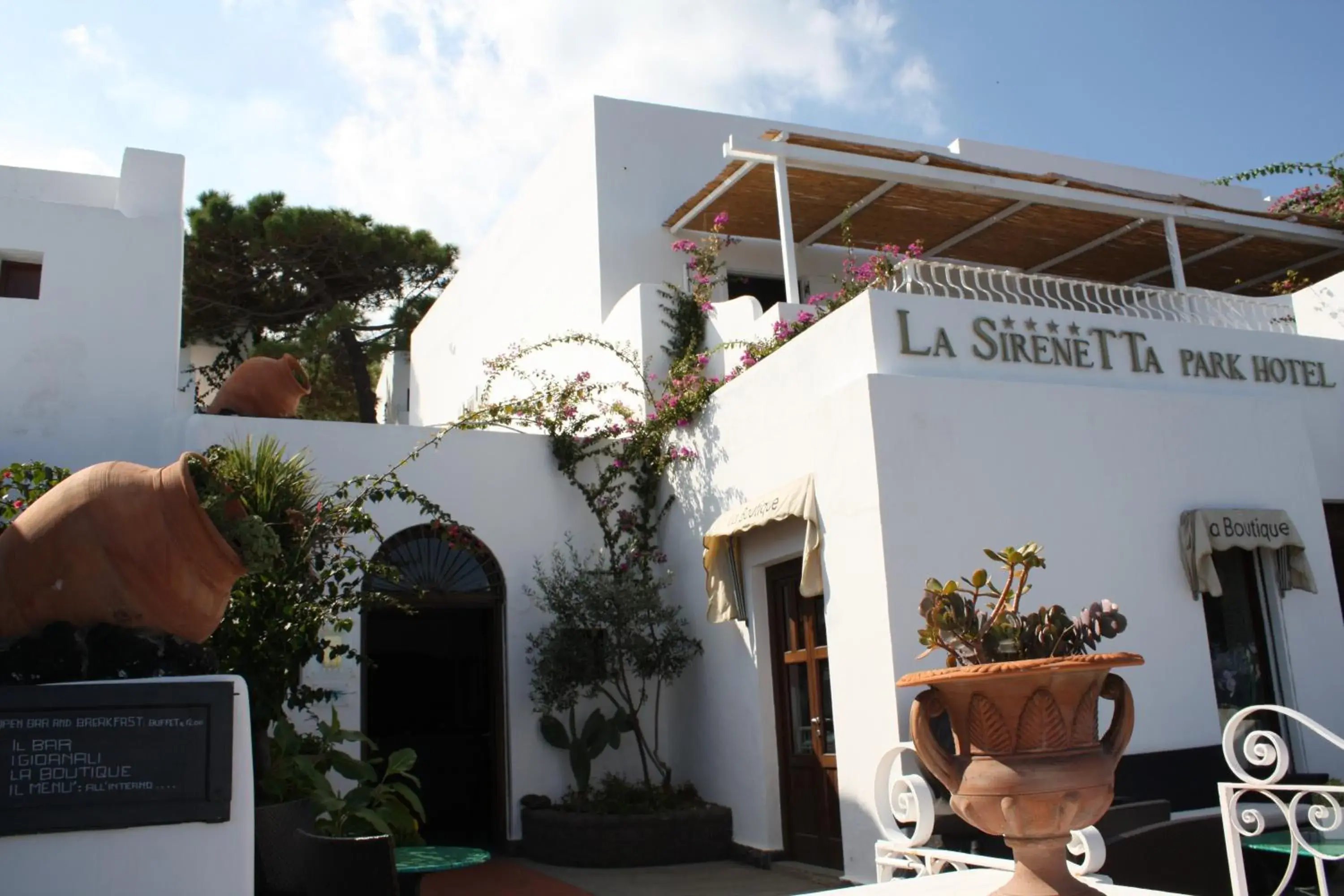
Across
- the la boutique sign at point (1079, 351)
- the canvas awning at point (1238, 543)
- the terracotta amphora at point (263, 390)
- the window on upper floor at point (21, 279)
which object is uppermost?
the window on upper floor at point (21, 279)

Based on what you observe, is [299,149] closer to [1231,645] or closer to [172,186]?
[172,186]

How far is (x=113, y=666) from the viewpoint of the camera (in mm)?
4465

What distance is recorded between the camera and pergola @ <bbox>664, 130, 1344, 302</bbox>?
412 inches

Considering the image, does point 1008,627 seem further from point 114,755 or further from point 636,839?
point 636,839

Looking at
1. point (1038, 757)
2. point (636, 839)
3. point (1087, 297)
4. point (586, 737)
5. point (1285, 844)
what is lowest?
point (636, 839)

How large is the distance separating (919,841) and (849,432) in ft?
11.9

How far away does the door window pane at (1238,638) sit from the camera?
8.27 meters

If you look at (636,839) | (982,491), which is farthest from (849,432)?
(636,839)

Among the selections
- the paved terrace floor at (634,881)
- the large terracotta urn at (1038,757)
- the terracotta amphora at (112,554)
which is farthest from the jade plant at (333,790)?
the large terracotta urn at (1038,757)

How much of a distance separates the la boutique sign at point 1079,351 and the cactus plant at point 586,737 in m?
4.15

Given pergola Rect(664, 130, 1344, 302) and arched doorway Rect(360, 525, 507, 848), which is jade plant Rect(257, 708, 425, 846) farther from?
pergola Rect(664, 130, 1344, 302)

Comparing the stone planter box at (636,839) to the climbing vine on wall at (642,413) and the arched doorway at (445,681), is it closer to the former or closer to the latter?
the arched doorway at (445,681)

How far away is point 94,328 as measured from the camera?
997 centimetres

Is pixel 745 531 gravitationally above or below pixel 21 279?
below
